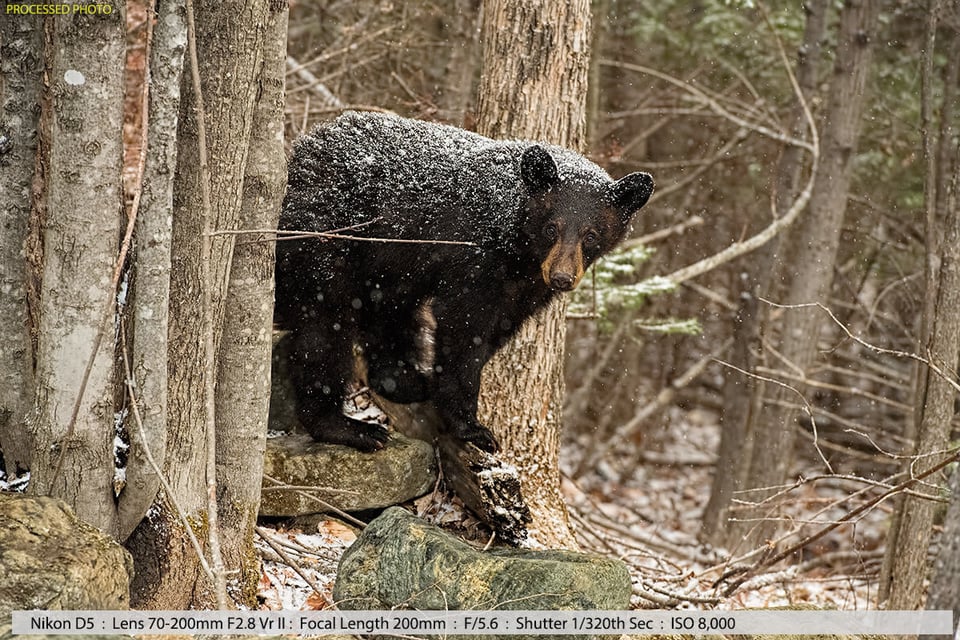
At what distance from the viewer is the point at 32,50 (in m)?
3.89

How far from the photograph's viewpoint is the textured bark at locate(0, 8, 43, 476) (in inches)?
153

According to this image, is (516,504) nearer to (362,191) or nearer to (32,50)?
(362,191)

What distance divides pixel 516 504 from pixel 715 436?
12286 mm

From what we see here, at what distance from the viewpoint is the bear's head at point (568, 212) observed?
210 inches

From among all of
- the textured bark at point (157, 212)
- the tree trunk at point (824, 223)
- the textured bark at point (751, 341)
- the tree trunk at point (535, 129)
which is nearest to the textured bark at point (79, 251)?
the textured bark at point (157, 212)

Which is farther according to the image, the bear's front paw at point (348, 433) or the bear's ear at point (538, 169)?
the bear's front paw at point (348, 433)

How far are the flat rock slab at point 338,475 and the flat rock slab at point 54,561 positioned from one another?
168 centimetres

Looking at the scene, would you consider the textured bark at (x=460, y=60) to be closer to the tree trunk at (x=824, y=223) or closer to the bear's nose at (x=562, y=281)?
the tree trunk at (x=824, y=223)

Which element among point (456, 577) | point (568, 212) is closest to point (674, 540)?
point (568, 212)

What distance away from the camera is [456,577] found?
423 centimetres

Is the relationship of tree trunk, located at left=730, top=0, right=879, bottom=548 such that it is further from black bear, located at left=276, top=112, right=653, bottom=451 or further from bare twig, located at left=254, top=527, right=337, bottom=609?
bare twig, located at left=254, top=527, right=337, bottom=609

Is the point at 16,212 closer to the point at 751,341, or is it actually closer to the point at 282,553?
the point at 282,553

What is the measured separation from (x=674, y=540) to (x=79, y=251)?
10.8 meters

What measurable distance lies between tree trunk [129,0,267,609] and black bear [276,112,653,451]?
4.66ft
